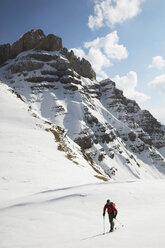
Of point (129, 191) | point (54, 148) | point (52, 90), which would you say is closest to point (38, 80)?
point (52, 90)

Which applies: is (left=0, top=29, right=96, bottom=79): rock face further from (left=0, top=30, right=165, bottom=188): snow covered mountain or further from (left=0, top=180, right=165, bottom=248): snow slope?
(left=0, top=180, right=165, bottom=248): snow slope

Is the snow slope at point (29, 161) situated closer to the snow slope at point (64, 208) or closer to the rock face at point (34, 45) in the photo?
the snow slope at point (64, 208)

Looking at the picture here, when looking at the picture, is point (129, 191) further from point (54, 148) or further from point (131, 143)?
point (131, 143)

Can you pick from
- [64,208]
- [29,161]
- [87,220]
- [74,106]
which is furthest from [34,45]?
[87,220]

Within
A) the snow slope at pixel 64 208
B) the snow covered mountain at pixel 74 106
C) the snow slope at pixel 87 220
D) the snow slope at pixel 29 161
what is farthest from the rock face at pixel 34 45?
the snow slope at pixel 87 220

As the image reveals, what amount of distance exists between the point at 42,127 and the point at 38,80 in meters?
85.8

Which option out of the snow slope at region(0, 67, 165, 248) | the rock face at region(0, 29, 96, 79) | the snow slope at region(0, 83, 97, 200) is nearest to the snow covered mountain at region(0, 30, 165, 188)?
the rock face at region(0, 29, 96, 79)

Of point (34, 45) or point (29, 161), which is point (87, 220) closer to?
point (29, 161)

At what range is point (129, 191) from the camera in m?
12.7

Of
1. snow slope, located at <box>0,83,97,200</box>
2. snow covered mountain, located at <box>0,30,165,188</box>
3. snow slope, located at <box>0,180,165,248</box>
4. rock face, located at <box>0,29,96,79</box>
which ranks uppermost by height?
rock face, located at <box>0,29,96,79</box>

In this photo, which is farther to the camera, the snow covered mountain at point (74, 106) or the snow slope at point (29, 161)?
the snow covered mountain at point (74, 106)

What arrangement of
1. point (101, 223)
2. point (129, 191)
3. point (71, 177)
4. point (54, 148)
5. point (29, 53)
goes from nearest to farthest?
point (101, 223)
point (129, 191)
point (71, 177)
point (54, 148)
point (29, 53)

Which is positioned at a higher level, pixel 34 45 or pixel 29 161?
pixel 34 45

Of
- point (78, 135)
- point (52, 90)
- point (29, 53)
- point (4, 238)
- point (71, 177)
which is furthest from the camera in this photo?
point (29, 53)
